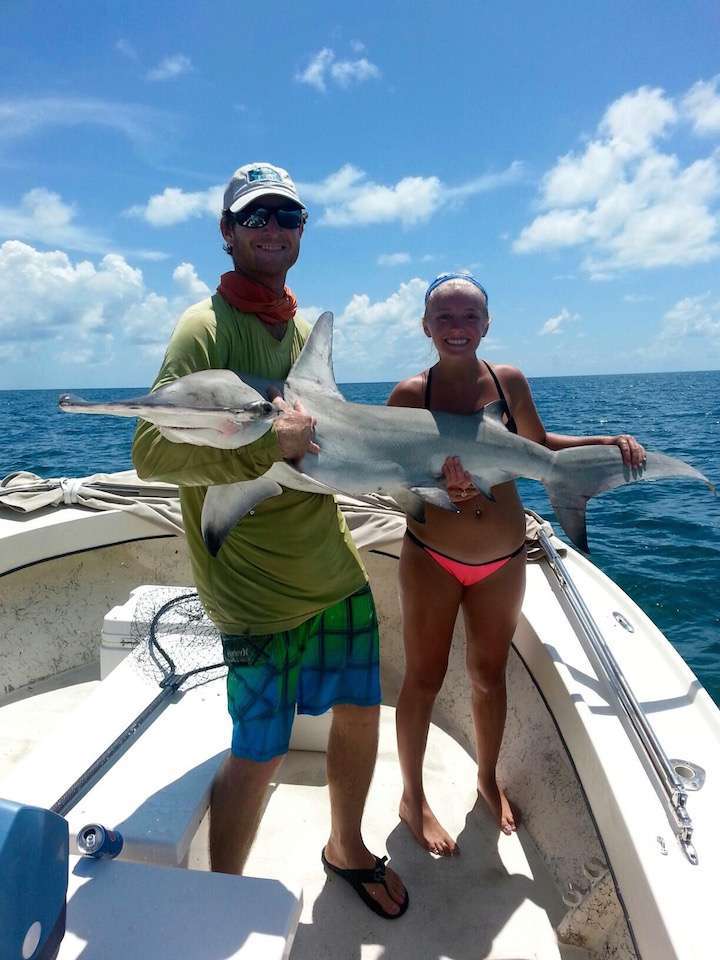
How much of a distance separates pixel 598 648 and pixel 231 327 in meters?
1.85

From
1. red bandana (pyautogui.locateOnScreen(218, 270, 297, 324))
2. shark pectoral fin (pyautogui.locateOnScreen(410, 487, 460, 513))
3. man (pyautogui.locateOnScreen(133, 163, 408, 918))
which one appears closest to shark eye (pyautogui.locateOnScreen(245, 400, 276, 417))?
man (pyautogui.locateOnScreen(133, 163, 408, 918))

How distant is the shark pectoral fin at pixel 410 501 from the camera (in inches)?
93.0

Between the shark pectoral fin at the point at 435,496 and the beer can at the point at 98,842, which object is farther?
the shark pectoral fin at the point at 435,496

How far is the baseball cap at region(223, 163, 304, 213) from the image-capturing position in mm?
2008

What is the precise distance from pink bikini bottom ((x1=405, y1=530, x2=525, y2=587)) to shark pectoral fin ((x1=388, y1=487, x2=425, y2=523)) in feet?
0.64

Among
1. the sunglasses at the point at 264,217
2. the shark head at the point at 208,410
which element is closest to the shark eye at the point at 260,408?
the shark head at the point at 208,410

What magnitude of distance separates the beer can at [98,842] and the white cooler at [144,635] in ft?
4.75

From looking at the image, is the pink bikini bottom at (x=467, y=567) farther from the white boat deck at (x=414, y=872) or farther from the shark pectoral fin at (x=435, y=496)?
the white boat deck at (x=414, y=872)

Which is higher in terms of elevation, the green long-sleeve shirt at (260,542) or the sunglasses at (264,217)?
the sunglasses at (264,217)

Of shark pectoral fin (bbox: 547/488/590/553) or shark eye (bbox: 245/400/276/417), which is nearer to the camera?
shark eye (bbox: 245/400/276/417)

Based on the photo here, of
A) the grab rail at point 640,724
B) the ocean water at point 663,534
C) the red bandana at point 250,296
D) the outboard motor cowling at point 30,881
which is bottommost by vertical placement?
the ocean water at point 663,534

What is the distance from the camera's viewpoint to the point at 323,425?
220 centimetres

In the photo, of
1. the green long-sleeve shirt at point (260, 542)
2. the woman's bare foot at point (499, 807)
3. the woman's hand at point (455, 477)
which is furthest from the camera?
the woman's bare foot at point (499, 807)

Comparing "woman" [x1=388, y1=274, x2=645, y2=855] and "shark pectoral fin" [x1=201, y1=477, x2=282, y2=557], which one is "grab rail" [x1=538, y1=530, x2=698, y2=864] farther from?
"shark pectoral fin" [x1=201, y1=477, x2=282, y2=557]
